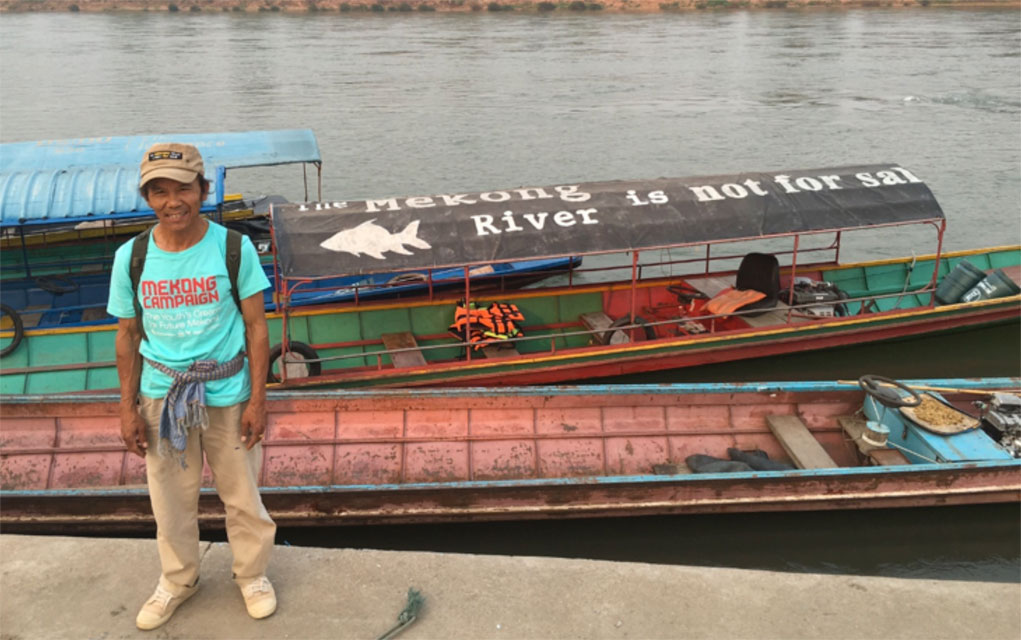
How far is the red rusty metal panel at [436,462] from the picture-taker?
7387 millimetres

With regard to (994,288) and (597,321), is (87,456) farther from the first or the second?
(994,288)

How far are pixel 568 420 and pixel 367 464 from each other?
175 cm

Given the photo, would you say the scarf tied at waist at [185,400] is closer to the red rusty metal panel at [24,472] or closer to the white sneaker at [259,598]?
the white sneaker at [259,598]

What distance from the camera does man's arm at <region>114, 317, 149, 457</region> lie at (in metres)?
3.26

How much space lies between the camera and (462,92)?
29469mm

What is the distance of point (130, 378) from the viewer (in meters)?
3.31

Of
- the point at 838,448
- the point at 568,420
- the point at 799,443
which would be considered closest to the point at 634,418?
the point at 568,420

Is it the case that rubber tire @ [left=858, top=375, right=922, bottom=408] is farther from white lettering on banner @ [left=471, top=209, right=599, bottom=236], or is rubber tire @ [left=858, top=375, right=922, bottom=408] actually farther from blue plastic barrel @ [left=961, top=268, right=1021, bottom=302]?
blue plastic barrel @ [left=961, top=268, right=1021, bottom=302]

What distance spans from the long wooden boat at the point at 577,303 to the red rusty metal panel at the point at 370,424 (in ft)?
3.68

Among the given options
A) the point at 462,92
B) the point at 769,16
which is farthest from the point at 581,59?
the point at 769,16

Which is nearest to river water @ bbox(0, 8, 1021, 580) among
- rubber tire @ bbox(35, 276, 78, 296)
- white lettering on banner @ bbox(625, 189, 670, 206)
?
white lettering on banner @ bbox(625, 189, 670, 206)

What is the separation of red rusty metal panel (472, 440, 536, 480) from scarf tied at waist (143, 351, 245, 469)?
4393 millimetres

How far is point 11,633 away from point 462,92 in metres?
27.5

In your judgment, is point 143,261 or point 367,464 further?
point 367,464
